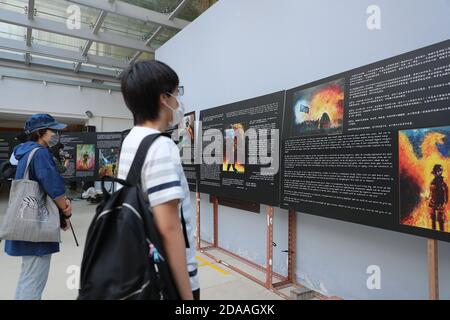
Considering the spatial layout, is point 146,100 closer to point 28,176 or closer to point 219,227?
point 28,176

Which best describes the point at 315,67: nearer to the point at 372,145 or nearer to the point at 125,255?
the point at 372,145

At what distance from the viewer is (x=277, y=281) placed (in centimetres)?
312

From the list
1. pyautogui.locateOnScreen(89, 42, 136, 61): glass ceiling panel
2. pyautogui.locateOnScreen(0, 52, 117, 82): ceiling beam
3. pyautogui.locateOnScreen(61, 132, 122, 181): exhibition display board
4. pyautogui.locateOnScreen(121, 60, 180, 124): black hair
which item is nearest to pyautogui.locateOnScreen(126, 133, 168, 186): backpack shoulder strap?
pyautogui.locateOnScreen(121, 60, 180, 124): black hair

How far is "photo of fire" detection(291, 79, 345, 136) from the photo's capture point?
2301 millimetres

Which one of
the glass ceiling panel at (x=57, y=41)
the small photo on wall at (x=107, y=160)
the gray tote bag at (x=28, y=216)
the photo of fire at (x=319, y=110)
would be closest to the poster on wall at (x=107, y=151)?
the small photo on wall at (x=107, y=160)

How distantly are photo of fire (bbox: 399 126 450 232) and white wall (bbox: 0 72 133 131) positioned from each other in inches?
352

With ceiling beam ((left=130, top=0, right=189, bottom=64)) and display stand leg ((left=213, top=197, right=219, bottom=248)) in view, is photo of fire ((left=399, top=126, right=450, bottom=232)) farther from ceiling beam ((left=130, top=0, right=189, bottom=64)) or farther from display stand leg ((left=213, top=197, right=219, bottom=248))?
ceiling beam ((left=130, top=0, right=189, bottom=64))

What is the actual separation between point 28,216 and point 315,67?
8.77 feet

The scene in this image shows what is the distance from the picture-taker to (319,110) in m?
2.46

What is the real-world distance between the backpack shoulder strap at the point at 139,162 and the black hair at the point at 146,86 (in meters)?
0.15

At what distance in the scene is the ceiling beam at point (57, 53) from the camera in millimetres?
6387

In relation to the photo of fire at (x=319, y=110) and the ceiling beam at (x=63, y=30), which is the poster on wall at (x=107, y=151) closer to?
the ceiling beam at (x=63, y=30)
